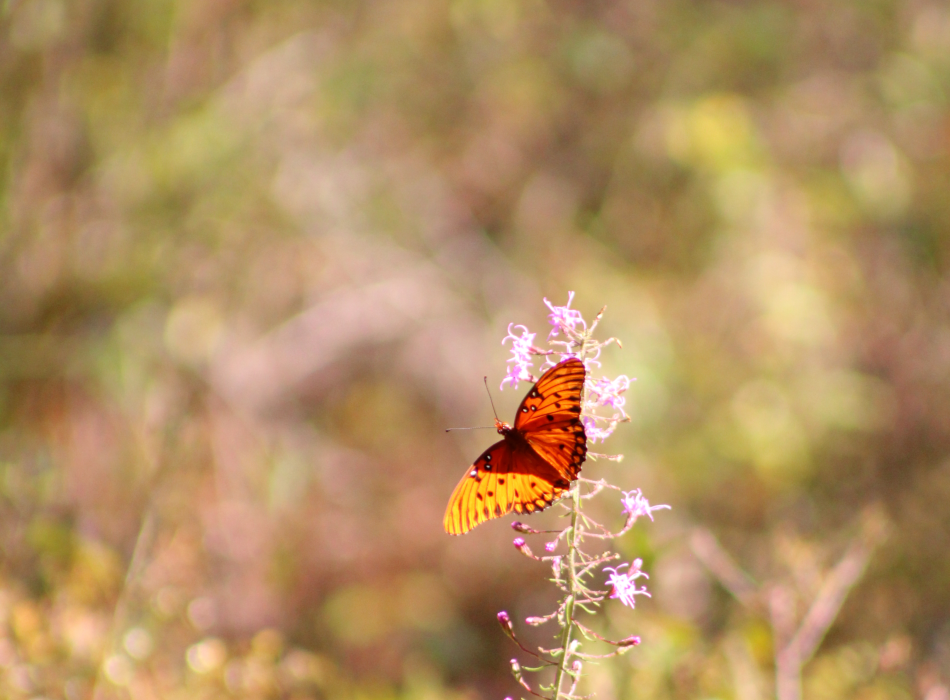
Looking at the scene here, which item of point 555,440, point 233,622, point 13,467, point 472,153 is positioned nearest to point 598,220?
point 472,153

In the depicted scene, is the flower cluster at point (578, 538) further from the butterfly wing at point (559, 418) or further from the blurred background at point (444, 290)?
the blurred background at point (444, 290)

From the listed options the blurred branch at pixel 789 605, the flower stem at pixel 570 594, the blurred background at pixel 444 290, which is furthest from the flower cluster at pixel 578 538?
the blurred background at pixel 444 290

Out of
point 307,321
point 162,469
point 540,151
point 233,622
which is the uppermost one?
point 540,151

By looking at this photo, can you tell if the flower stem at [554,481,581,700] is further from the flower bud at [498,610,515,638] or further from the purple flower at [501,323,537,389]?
the purple flower at [501,323,537,389]

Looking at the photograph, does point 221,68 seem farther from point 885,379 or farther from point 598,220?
point 885,379

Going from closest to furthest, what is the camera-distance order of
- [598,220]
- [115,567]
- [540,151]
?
1. [115,567]
2. [598,220]
3. [540,151]

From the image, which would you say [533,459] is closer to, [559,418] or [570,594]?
[559,418]

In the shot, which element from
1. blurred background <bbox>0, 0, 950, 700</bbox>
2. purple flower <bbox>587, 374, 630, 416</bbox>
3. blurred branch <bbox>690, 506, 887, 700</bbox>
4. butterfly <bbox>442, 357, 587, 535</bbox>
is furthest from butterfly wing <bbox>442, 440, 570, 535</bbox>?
blurred background <bbox>0, 0, 950, 700</bbox>
